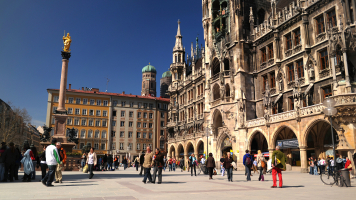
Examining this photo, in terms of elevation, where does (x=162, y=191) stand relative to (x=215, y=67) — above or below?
below

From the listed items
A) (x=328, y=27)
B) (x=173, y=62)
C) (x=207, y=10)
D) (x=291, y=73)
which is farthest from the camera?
(x=173, y=62)

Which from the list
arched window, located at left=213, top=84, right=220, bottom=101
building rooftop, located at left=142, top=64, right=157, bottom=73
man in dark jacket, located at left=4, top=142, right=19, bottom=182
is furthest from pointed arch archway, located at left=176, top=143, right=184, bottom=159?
building rooftop, located at left=142, top=64, right=157, bottom=73

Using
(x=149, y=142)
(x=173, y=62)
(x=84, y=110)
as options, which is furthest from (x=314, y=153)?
(x=84, y=110)

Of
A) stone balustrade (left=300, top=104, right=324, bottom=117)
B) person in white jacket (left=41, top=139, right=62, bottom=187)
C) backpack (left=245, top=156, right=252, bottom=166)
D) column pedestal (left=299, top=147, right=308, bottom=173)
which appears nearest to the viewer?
person in white jacket (left=41, top=139, right=62, bottom=187)

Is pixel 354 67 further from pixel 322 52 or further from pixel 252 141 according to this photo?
pixel 252 141

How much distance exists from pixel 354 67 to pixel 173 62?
144ft

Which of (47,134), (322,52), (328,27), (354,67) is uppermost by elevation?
(328,27)

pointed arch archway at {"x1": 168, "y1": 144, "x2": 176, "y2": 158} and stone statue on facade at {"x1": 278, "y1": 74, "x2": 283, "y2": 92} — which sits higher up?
stone statue on facade at {"x1": 278, "y1": 74, "x2": 283, "y2": 92}

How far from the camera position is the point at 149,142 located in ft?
249

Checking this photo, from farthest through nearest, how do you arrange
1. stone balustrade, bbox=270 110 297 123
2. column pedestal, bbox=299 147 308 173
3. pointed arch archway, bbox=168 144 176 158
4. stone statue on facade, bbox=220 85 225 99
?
pointed arch archway, bbox=168 144 176 158
stone statue on facade, bbox=220 85 225 99
stone balustrade, bbox=270 110 297 123
column pedestal, bbox=299 147 308 173

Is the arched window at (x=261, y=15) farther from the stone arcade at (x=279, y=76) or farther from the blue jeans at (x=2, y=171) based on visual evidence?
the blue jeans at (x=2, y=171)

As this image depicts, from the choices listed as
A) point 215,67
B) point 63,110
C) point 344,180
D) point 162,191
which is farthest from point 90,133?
point 344,180

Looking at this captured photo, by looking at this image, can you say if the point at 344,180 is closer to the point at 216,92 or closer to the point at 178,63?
the point at 216,92

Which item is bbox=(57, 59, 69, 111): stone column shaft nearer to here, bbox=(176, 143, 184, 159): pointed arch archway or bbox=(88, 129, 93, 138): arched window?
bbox=(176, 143, 184, 159): pointed arch archway
